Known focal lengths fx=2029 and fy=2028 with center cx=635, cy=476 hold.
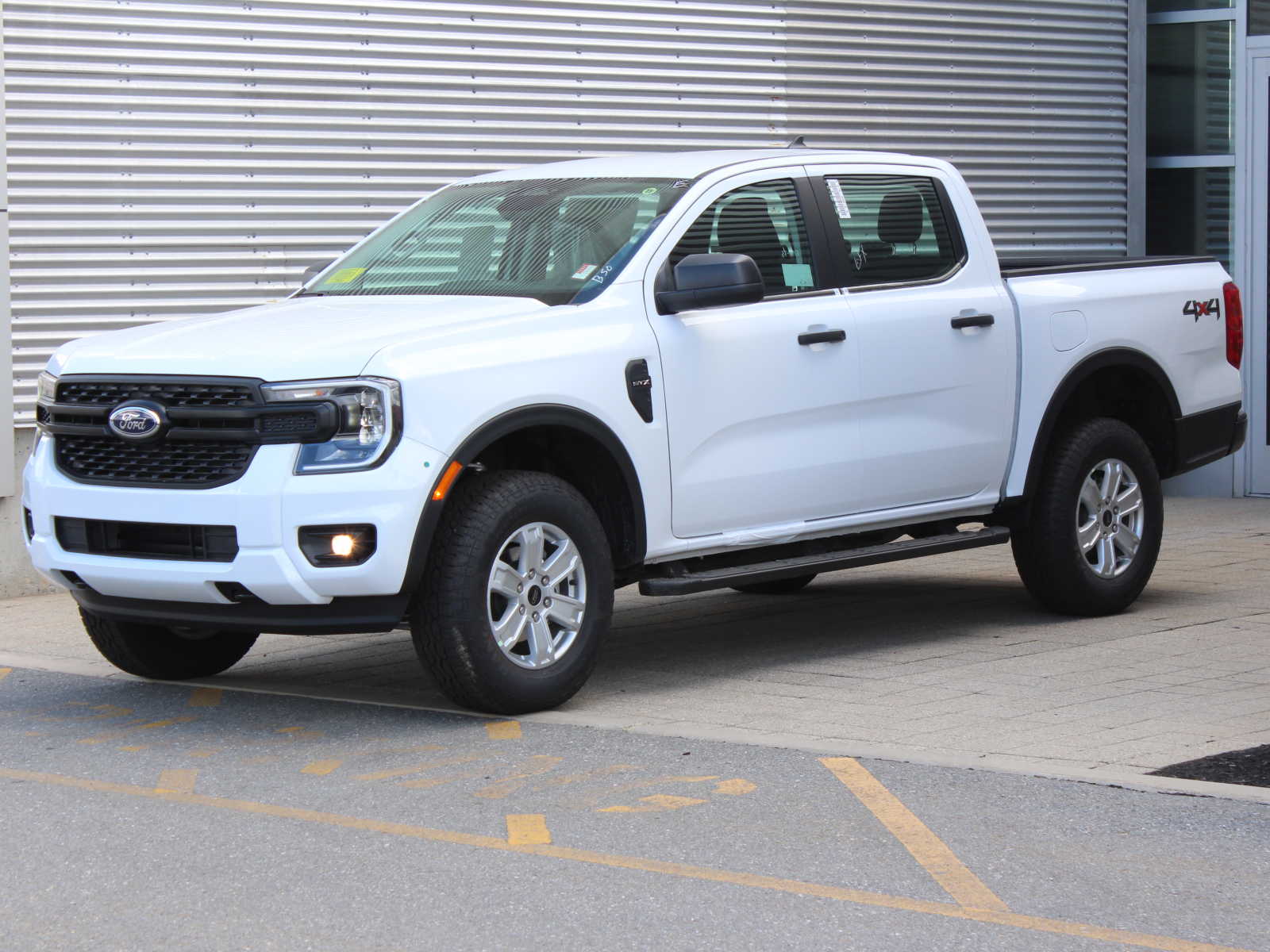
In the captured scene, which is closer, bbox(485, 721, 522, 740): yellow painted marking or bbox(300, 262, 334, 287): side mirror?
bbox(485, 721, 522, 740): yellow painted marking

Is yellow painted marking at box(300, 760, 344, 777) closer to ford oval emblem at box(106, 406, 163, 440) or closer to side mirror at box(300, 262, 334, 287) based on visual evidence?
ford oval emblem at box(106, 406, 163, 440)

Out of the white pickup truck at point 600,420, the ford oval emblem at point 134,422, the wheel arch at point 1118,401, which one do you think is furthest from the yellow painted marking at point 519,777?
the wheel arch at point 1118,401

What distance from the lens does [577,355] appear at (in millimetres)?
7008

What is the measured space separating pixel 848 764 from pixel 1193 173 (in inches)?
401

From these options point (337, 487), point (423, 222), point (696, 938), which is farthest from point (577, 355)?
point (696, 938)

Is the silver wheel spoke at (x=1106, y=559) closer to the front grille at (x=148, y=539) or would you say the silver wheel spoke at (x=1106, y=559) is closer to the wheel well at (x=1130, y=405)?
the wheel well at (x=1130, y=405)

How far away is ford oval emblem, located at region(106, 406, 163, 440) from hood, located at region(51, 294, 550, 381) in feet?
0.48

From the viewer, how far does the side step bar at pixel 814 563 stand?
7.35 meters

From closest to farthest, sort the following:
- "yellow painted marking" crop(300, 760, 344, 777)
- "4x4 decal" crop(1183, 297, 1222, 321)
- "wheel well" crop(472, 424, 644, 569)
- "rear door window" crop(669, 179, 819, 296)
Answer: "yellow painted marking" crop(300, 760, 344, 777)
"wheel well" crop(472, 424, 644, 569)
"rear door window" crop(669, 179, 819, 296)
"4x4 decal" crop(1183, 297, 1222, 321)

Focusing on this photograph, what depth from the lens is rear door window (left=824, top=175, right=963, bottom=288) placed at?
817cm

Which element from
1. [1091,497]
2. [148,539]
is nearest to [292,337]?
[148,539]

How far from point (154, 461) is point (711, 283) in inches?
80.2

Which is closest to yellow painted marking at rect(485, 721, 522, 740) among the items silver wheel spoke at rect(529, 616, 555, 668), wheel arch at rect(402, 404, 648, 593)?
silver wheel spoke at rect(529, 616, 555, 668)

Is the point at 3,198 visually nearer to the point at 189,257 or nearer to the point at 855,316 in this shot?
the point at 189,257
